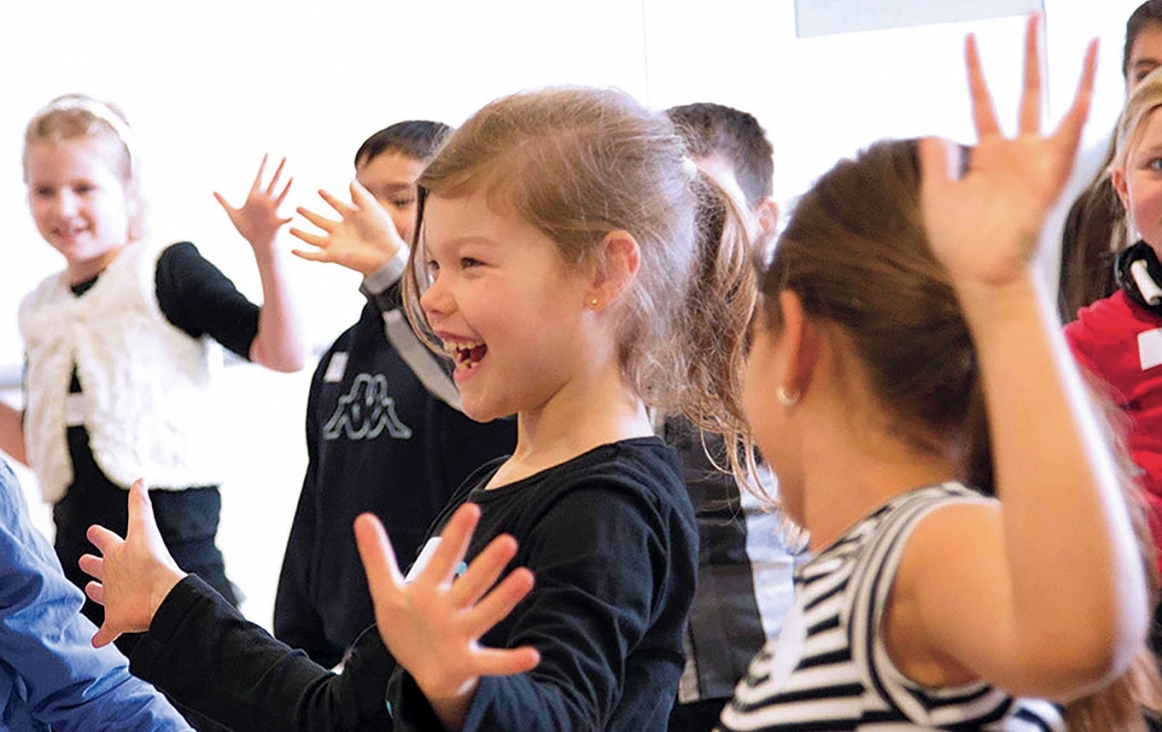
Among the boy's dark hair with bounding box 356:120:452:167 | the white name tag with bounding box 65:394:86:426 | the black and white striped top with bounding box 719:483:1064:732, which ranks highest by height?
the boy's dark hair with bounding box 356:120:452:167

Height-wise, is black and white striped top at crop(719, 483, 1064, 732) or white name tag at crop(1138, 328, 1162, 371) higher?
black and white striped top at crop(719, 483, 1064, 732)

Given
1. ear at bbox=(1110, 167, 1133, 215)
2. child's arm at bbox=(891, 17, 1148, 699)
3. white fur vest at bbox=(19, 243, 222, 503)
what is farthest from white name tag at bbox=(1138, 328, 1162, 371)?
white fur vest at bbox=(19, 243, 222, 503)

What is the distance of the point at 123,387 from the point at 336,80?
1377mm

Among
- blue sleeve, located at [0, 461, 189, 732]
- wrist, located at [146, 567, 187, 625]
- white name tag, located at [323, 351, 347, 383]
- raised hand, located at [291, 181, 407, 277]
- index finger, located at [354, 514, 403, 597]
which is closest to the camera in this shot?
index finger, located at [354, 514, 403, 597]

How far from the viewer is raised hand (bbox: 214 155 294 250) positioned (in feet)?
7.95

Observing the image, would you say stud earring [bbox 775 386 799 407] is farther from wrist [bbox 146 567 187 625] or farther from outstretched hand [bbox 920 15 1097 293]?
wrist [bbox 146 567 187 625]

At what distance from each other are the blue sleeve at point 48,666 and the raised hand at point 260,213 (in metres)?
0.86

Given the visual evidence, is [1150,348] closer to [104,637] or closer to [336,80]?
[104,637]

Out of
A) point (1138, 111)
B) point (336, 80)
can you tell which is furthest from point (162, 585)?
point (336, 80)

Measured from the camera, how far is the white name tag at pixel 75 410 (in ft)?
8.68

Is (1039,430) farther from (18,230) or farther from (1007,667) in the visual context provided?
(18,230)

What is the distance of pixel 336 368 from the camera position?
239 cm

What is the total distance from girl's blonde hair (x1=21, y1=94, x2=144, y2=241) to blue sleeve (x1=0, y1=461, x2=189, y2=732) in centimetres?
127

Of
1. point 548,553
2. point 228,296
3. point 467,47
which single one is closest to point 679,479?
point 548,553
